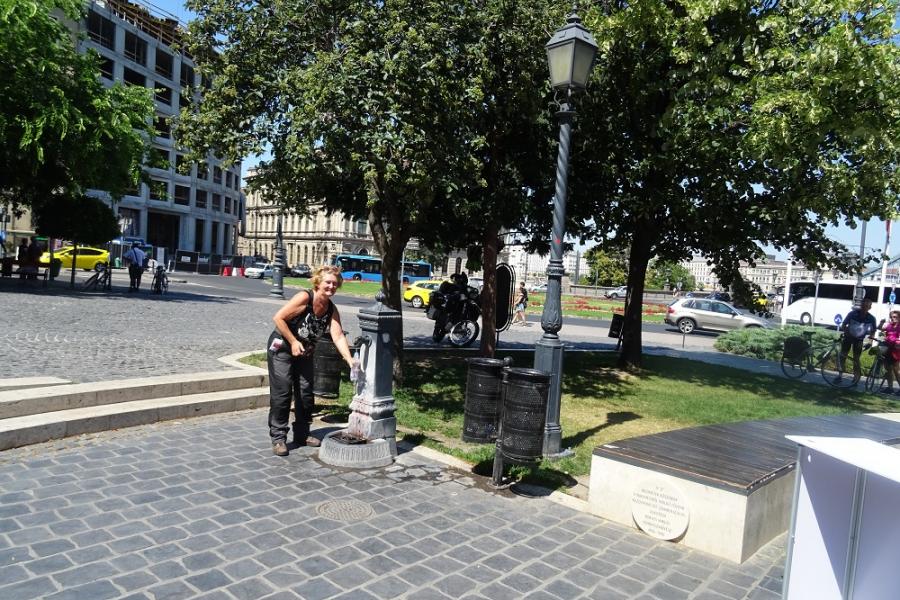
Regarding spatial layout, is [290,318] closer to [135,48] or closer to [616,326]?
[616,326]

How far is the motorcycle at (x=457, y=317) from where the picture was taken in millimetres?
14703

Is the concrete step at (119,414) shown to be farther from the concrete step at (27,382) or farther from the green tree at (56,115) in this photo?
the green tree at (56,115)

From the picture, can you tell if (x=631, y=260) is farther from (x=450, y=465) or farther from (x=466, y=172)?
(x=450, y=465)

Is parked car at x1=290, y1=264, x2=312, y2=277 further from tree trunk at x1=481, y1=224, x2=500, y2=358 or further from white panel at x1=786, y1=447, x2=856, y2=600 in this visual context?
white panel at x1=786, y1=447, x2=856, y2=600

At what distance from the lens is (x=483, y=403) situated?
5.62m

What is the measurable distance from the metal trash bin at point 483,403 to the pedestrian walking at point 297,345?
1.15 meters

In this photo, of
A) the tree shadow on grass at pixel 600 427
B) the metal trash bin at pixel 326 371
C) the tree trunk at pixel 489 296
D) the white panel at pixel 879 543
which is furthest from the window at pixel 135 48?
the white panel at pixel 879 543

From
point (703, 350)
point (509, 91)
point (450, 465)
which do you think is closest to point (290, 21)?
point (509, 91)

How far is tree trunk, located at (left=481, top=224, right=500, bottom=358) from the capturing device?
1043 cm

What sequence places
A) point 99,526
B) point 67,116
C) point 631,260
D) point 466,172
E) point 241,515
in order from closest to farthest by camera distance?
point 99,526 < point 241,515 < point 466,172 < point 631,260 < point 67,116

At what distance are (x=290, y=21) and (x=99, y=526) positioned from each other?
21.8 feet

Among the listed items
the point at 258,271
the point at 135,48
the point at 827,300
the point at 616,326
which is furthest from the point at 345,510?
the point at 135,48

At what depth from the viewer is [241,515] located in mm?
4168

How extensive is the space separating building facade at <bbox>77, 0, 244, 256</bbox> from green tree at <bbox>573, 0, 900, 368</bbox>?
117ft
